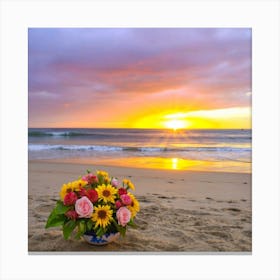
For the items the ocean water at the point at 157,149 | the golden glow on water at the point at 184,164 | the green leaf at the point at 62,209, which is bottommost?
the green leaf at the point at 62,209

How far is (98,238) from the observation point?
5.54ft

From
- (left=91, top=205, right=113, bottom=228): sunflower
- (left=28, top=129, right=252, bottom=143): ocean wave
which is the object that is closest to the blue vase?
(left=91, top=205, right=113, bottom=228): sunflower

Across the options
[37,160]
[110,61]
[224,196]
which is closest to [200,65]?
[110,61]

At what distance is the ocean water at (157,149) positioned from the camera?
15.2 feet

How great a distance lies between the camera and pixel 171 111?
15.8 ft

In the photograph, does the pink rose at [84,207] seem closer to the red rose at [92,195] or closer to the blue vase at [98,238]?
the red rose at [92,195]

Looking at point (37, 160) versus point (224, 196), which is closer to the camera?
point (224, 196)

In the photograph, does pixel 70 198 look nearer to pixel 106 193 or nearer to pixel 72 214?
pixel 72 214

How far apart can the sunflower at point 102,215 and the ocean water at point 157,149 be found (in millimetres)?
1544

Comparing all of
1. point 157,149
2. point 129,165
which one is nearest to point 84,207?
point 129,165

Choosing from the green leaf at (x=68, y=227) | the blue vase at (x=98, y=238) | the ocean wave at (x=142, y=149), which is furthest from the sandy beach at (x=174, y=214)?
the ocean wave at (x=142, y=149)

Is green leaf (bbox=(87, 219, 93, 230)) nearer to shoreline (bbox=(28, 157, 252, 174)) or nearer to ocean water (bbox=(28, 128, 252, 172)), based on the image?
ocean water (bbox=(28, 128, 252, 172))
